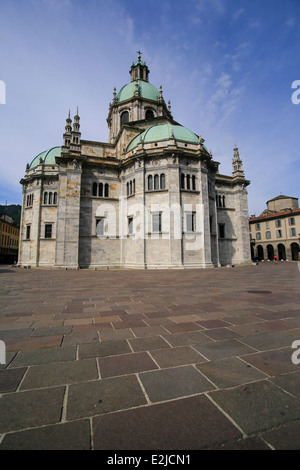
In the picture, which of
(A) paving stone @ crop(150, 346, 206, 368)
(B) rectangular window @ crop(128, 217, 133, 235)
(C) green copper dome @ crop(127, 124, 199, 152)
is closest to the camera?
(A) paving stone @ crop(150, 346, 206, 368)

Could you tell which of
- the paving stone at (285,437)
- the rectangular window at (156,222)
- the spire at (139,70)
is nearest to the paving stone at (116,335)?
the paving stone at (285,437)

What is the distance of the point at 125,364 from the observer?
8.02 feet

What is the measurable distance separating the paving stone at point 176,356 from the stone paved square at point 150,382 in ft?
0.04

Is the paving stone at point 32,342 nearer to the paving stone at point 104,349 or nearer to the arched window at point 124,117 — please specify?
the paving stone at point 104,349

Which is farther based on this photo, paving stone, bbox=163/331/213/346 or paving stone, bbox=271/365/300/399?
paving stone, bbox=163/331/213/346

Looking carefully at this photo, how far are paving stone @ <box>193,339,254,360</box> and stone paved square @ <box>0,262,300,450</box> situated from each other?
1 centimetres

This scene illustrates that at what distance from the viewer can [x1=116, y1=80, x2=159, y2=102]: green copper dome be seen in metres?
30.8

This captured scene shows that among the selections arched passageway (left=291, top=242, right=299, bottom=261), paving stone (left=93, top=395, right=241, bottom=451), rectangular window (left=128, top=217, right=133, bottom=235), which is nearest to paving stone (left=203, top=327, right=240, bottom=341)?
paving stone (left=93, top=395, right=241, bottom=451)

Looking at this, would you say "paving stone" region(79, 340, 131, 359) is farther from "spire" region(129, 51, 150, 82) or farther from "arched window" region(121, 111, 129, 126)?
"spire" region(129, 51, 150, 82)

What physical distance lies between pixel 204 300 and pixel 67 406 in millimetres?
4667

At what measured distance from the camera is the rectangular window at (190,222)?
21.2 meters

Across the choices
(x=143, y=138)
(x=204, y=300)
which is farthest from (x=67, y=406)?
(x=143, y=138)

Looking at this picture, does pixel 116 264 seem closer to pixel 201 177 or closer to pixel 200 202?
pixel 200 202
